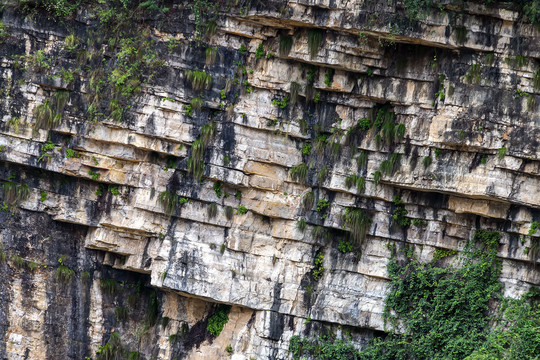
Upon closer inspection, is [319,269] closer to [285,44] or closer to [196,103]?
[196,103]

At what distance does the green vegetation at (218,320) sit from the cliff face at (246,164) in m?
0.13

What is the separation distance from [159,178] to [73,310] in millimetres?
3219

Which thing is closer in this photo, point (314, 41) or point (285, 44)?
point (314, 41)

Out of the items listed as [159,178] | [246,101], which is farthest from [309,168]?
[159,178]

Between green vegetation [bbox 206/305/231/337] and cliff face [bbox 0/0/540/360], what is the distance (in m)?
0.13

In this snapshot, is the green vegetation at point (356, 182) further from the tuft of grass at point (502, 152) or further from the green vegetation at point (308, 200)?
the tuft of grass at point (502, 152)

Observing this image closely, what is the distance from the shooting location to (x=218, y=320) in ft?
43.0

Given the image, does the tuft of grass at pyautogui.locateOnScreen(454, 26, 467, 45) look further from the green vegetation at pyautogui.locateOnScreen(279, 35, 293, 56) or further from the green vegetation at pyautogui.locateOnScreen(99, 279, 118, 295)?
the green vegetation at pyautogui.locateOnScreen(99, 279, 118, 295)

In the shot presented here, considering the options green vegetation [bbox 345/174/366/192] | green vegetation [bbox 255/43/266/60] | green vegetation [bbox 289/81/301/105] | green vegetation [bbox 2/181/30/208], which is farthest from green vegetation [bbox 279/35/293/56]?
green vegetation [bbox 2/181/30/208]

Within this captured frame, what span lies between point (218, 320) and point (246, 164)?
3.21 meters

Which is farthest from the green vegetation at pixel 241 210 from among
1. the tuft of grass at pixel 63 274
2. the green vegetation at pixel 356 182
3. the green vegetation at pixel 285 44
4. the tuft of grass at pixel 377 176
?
the tuft of grass at pixel 63 274

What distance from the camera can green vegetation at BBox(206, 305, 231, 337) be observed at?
42.9 ft

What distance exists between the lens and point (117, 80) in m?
12.2

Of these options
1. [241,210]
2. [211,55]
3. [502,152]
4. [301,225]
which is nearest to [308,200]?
[301,225]
